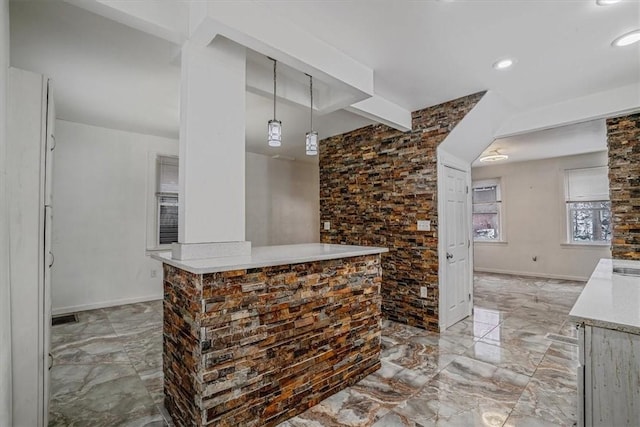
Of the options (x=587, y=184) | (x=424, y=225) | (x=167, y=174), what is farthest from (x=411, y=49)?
(x=587, y=184)

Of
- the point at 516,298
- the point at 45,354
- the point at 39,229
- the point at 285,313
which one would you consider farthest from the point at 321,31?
the point at 516,298

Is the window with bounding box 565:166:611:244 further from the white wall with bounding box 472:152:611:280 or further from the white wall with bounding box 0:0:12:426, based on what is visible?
the white wall with bounding box 0:0:12:426

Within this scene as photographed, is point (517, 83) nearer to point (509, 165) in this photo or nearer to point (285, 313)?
point (285, 313)

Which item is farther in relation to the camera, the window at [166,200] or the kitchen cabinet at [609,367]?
the window at [166,200]

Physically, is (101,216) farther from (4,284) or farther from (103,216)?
(4,284)

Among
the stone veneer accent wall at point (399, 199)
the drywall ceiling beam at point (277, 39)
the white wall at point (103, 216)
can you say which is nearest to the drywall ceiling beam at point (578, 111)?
the stone veneer accent wall at point (399, 199)

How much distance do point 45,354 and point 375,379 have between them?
214 centimetres

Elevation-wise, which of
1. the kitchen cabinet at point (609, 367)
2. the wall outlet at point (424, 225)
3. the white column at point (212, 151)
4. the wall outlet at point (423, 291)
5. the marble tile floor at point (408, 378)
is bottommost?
the marble tile floor at point (408, 378)

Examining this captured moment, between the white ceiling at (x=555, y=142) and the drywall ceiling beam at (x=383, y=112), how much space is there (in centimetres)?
199

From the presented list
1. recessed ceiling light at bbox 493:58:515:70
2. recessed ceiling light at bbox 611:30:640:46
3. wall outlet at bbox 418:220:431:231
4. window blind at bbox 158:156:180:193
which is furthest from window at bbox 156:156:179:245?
recessed ceiling light at bbox 611:30:640:46

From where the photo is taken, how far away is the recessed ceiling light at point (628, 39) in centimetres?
227

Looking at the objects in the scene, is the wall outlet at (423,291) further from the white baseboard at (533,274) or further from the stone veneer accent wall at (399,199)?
the white baseboard at (533,274)

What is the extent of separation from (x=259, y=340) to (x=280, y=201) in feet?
16.2

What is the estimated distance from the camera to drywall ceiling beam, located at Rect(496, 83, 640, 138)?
3162 mm
